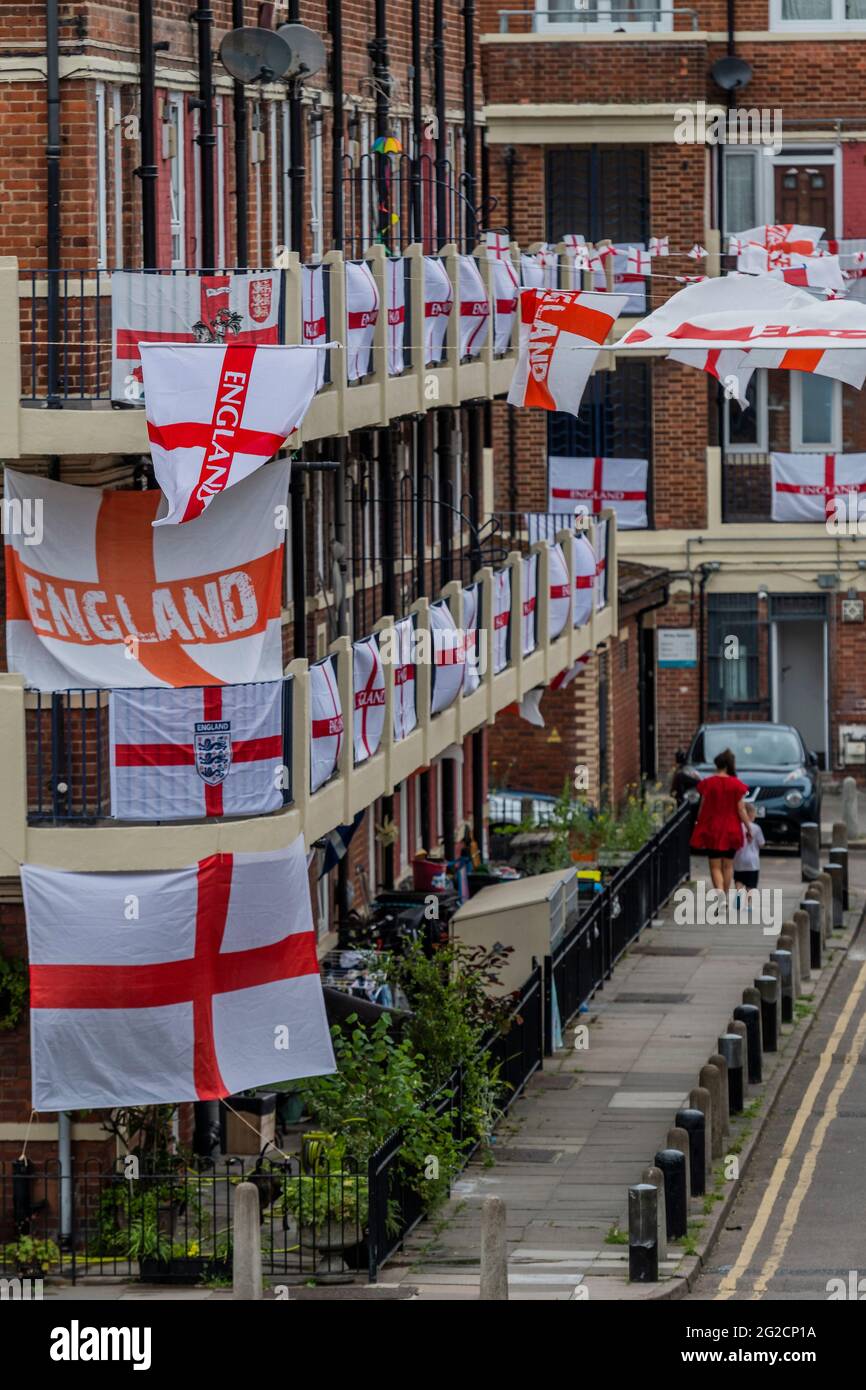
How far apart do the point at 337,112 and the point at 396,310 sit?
1987 millimetres

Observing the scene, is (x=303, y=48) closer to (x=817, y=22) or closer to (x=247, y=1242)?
(x=247, y=1242)

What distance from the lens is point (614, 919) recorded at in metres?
29.4

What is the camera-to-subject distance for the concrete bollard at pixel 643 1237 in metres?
18.0

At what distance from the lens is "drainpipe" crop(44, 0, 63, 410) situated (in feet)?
60.2

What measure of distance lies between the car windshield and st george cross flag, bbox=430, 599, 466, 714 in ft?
39.6

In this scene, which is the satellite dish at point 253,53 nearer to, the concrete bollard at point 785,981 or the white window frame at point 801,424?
the concrete bollard at point 785,981

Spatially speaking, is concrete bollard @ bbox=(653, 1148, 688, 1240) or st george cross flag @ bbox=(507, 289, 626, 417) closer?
concrete bollard @ bbox=(653, 1148, 688, 1240)

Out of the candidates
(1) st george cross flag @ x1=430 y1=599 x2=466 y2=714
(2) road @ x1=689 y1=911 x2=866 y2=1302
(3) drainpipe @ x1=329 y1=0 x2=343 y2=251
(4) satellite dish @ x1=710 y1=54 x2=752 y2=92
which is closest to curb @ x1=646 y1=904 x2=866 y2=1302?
(2) road @ x1=689 y1=911 x2=866 y2=1302

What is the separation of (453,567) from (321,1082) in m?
12.8

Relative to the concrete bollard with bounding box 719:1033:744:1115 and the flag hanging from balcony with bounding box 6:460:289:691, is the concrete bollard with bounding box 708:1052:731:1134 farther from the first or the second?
the flag hanging from balcony with bounding box 6:460:289:691

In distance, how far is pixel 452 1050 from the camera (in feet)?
70.2
